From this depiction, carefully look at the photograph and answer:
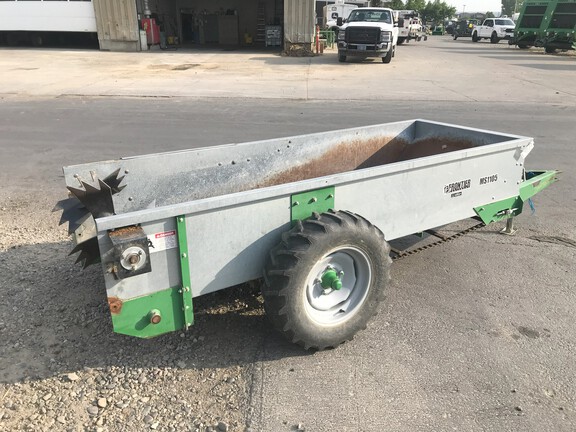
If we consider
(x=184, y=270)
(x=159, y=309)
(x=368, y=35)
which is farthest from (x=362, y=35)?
(x=159, y=309)

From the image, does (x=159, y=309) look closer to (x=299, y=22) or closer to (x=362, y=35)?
(x=362, y=35)

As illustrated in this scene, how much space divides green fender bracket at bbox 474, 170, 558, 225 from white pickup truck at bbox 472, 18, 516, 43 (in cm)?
4573

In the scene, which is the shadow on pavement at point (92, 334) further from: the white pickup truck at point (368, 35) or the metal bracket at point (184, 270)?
the white pickup truck at point (368, 35)

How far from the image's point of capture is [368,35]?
2253 centimetres

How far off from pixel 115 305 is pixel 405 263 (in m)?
2.78

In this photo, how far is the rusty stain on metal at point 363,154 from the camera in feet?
15.4

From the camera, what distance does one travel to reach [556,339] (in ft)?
11.2

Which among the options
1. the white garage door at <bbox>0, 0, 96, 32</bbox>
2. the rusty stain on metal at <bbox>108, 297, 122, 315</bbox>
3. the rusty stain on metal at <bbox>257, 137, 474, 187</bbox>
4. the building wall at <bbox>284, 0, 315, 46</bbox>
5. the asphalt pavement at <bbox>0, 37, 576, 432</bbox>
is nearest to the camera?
the rusty stain on metal at <bbox>108, 297, 122, 315</bbox>

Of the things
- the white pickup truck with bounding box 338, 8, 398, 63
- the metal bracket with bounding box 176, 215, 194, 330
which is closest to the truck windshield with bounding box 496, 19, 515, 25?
the white pickup truck with bounding box 338, 8, 398, 63

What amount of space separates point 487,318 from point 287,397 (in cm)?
176

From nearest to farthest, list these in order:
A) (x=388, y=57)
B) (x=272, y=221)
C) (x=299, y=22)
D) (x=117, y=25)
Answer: (x=272, y=221)
(x=388, y=57)
(x=299, y=22)
(x=117, y=25)

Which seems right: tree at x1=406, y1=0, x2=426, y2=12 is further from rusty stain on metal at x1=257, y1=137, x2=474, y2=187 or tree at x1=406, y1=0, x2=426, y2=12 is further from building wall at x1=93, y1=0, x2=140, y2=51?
rusty stain on metal at x1=257, y1=137, x2=474, y2=187

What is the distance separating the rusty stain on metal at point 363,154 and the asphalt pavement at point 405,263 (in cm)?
106

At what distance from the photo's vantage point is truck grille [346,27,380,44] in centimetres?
2227
